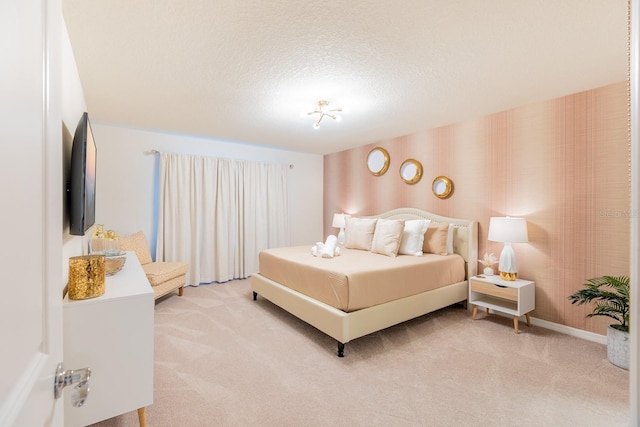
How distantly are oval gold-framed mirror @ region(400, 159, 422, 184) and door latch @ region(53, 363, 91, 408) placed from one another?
169 inches

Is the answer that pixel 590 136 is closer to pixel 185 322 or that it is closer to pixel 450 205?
pixel 450 205

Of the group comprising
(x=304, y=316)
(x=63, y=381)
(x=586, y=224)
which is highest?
(x=586, y=224)

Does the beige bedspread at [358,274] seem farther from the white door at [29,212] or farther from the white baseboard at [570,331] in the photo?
the white door at [29,212]

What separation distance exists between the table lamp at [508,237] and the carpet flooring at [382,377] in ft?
2.01

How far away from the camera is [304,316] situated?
2887 millimetres

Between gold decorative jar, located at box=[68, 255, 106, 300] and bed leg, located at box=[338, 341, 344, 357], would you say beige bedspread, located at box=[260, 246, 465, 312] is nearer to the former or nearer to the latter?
bed leg, located at box=[338, 341, 344, 357]

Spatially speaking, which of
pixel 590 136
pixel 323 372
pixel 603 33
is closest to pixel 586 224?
pixel 590 136

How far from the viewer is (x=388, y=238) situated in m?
3.69

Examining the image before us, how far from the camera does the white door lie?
1.48 feet

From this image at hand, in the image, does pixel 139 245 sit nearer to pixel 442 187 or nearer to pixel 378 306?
pixel 378 306

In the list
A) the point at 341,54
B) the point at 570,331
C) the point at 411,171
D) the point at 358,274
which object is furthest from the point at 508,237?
the point at 341,54

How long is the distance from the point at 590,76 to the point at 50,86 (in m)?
3.64

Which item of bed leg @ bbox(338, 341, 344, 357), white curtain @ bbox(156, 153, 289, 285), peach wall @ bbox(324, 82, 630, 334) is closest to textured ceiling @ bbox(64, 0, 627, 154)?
peach wall @ bbox(324, 82, 630, 334)

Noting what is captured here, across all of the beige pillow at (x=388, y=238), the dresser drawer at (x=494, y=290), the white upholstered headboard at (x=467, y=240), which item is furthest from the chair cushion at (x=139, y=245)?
the dresser drawer at (x=494, y=290)
